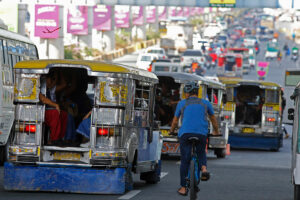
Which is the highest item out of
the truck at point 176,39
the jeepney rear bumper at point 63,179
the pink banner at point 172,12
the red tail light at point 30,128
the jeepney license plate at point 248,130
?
the pink banner at point 172,12

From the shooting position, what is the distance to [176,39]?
101 meters

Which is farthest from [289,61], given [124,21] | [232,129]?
[232,129]

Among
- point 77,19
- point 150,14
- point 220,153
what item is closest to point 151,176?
point 220,153

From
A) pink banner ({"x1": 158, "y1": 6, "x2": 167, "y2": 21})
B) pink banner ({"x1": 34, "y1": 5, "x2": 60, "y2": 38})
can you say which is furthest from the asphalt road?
pink banner ({"x1": 158, "y1": 6, "x2": 167, "y2": 21})

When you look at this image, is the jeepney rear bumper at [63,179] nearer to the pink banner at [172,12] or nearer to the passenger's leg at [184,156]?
the passenger's leg at [184,156]

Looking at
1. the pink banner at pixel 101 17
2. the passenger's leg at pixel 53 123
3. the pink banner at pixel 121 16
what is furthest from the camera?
the pink banner at pixel 121 16

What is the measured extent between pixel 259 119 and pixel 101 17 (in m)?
49.9

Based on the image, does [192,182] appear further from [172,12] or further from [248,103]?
[172,12]

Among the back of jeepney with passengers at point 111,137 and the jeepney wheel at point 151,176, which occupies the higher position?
the back of jeepney with passengers at point 111,137

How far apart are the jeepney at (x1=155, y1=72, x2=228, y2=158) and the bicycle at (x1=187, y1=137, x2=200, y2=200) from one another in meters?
11.7

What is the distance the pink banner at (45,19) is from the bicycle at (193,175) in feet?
137

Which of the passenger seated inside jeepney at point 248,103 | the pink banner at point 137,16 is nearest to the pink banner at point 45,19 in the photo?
the passenger seated inside jeepney at point 248,103

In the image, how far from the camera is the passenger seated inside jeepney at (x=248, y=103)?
119 feet

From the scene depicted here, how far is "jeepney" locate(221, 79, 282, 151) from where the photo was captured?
3500cm
